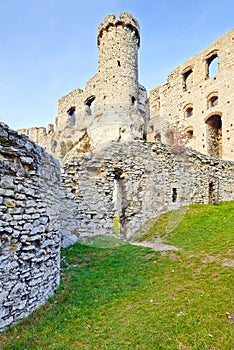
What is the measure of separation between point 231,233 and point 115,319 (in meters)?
5.69

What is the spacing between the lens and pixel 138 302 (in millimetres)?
4914

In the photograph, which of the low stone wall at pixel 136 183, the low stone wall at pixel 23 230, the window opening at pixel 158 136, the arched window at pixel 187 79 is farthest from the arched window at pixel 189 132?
the low stone wall at pixel 23 230

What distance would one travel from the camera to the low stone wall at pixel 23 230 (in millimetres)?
4020

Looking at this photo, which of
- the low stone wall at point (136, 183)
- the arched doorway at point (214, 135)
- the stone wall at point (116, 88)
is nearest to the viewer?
the low stone wall at point (136, 183)

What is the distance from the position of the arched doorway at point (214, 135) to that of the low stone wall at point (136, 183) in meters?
6.58

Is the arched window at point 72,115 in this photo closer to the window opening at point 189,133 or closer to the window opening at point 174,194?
the window opening at point 189,133

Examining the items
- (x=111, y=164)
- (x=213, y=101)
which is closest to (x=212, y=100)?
(x=213, y=101)

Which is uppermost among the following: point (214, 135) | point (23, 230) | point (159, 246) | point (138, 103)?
point (138, 103)

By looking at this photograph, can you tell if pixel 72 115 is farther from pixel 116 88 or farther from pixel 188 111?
pixel 188 111

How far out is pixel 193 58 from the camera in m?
23.6

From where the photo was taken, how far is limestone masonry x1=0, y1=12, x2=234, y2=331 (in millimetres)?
4316

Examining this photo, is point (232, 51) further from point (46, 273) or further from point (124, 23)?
point (46, 273)

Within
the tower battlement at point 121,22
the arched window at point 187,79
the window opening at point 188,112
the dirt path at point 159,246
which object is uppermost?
the tower battlement at point 121,22

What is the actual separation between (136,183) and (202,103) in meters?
14.3
